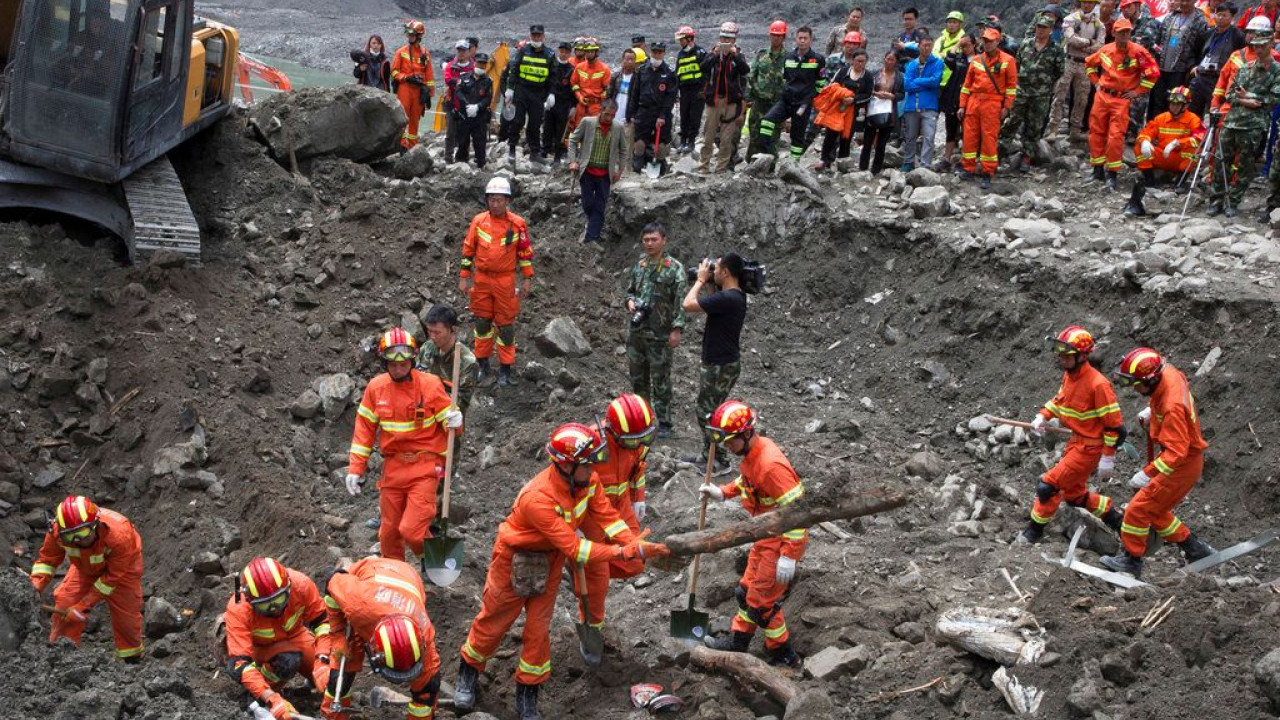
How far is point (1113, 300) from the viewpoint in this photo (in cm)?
1159

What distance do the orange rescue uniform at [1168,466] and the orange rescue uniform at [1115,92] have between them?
6.12 m

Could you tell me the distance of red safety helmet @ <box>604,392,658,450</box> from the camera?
24.4 feet

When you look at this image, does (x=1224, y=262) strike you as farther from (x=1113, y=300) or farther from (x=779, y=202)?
(x=779, y=202)

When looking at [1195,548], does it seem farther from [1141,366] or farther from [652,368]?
[652,368]

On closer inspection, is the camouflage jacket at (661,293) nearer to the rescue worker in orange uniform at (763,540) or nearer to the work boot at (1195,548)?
the rescue worker in orange uniform at (763,540)

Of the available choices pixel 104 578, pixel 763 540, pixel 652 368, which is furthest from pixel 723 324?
A: pixel 104 578

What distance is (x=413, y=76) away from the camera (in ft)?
55.9

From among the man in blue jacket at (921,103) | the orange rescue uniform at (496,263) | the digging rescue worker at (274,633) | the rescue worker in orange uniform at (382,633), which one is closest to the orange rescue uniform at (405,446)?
the digging rescue worker at (274,633)

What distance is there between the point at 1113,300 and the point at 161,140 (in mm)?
9643

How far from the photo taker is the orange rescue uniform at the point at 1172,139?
1368 centimetres

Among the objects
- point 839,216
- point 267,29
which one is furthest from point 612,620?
point 267,29

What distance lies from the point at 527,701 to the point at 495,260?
5.03 metres

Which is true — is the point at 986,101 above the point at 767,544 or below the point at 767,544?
above

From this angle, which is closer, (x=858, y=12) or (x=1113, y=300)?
(x=1113, y=300)
